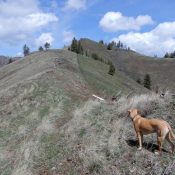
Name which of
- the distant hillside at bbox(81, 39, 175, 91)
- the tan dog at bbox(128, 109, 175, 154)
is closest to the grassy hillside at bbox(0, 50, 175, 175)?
the tan dog at bbox(128, 109, 175, 154)

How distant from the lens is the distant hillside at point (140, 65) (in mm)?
116562

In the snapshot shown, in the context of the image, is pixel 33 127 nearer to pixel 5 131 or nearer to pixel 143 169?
pixel 5 131

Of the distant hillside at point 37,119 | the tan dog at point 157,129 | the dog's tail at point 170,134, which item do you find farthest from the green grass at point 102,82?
the dog's tail at point 170,134

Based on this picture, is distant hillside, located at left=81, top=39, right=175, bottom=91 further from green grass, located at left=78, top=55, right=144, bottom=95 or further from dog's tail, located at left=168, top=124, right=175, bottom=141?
dog's tail, located at left=168, top=124, right=175, bottom=141

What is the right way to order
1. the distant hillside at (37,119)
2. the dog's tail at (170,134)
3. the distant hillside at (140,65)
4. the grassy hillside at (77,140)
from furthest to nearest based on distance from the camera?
the distant hillside at (140,65)
the distant hillside at (37,119)
the grassy hillside at (77,140)
the dog's tail at (170,134)

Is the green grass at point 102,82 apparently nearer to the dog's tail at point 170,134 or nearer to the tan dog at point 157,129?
the tan dog at point 157,129

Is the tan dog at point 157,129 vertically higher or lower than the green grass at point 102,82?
lower

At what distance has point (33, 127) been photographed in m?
19.6

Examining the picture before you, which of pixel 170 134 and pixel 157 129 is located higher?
pixel 157 129

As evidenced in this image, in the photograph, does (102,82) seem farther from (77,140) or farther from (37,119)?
(77,140)

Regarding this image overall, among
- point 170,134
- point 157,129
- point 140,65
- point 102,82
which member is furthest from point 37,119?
point 140,65

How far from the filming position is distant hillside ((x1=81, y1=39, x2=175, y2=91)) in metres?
117

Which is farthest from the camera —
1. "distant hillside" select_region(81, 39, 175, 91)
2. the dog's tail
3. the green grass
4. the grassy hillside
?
"distant hillside" select_region(81, 39, 175, 91)

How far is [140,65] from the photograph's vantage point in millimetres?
134875
